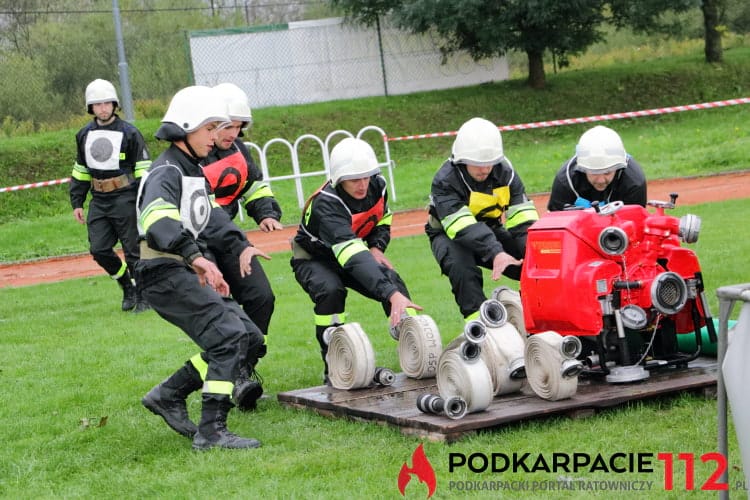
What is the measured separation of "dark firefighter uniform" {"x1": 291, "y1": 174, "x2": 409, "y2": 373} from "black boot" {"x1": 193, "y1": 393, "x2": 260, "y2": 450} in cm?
143

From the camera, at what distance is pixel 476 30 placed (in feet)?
101

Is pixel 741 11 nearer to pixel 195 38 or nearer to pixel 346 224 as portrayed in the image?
pixel 195 38

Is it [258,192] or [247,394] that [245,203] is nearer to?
[258,192]

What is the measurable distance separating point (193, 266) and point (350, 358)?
1586 millimetres

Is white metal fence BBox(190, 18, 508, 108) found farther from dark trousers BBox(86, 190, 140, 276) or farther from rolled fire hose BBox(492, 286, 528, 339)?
rolled fire hose BBox(492, 286, 528, 339)

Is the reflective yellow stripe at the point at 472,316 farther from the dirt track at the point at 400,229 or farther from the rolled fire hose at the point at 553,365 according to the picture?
the dirt track at the point at 400,229

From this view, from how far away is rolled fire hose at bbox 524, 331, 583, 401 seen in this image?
6723mm

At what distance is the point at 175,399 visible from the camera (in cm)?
712

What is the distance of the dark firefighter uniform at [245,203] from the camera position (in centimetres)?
838

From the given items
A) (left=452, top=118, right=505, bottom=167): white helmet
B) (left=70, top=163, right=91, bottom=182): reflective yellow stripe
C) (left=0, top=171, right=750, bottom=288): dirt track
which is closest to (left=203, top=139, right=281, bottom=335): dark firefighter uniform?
(left=452, top=118, right=505, bottom=167): white helmet

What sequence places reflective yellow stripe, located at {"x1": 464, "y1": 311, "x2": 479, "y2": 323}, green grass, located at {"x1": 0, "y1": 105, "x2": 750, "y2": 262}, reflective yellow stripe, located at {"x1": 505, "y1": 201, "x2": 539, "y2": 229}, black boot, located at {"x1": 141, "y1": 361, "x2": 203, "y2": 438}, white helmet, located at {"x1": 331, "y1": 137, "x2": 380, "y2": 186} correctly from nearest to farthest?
black boot, located at {"x1": 141, "y1": 361, "x2": 203, "y2": 438}, white helmet, located at {"x1": 331, "y1": 137, "x2": 380, "y2": 186}, reflective yellow stripe, located at {"x1": 464, "y1": 311, "x2": 479, "y2": 323}, reflective yellow stripe, located at {"x1": 505, "y1": 201, "x2": 539, "y2": 229}, green grass, located at {"x1": 0, "y1": 105, "x2": 750, "y2": 262}

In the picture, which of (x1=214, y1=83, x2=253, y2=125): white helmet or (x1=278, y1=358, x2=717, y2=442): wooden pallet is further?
(x1=214, y1=83, x2=253, y2=125): white helmet

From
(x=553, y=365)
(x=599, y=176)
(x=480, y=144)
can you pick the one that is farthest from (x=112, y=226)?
(x=553, y=365)

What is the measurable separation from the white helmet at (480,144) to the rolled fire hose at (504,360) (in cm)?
139
